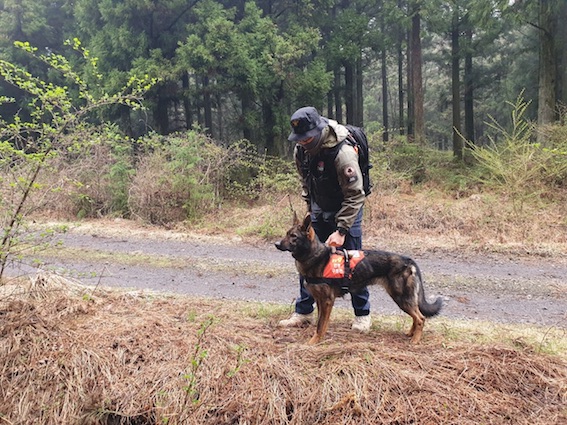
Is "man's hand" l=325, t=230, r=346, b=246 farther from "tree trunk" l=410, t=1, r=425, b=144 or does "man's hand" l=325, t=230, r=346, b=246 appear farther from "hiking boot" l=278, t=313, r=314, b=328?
"tree trunk" l=410, t=1, r=425, b=144

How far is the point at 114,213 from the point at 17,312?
27.8 feet

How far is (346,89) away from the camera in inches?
888

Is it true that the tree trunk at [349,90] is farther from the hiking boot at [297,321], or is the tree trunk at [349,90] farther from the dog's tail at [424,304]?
the dog's tail at [424,304]

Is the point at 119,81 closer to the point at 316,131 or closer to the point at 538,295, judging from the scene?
the point at 316,131

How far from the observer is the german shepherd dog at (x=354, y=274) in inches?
155

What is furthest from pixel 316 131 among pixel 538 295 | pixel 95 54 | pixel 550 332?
pixel 95 54

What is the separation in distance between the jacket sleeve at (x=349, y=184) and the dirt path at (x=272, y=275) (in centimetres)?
169

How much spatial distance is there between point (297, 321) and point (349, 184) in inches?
65.3

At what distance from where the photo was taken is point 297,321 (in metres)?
4.51

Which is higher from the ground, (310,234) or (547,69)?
(547,69)

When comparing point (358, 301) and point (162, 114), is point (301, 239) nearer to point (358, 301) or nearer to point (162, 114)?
point (358, 301)

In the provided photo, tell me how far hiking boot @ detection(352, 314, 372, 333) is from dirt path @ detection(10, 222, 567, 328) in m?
0.72

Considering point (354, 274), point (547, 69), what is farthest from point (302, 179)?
point (547, 69)

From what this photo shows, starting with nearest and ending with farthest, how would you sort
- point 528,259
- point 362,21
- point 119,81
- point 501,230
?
1. point 528,259
2. point 501,230
3. point 119,81
4. point 362,21
